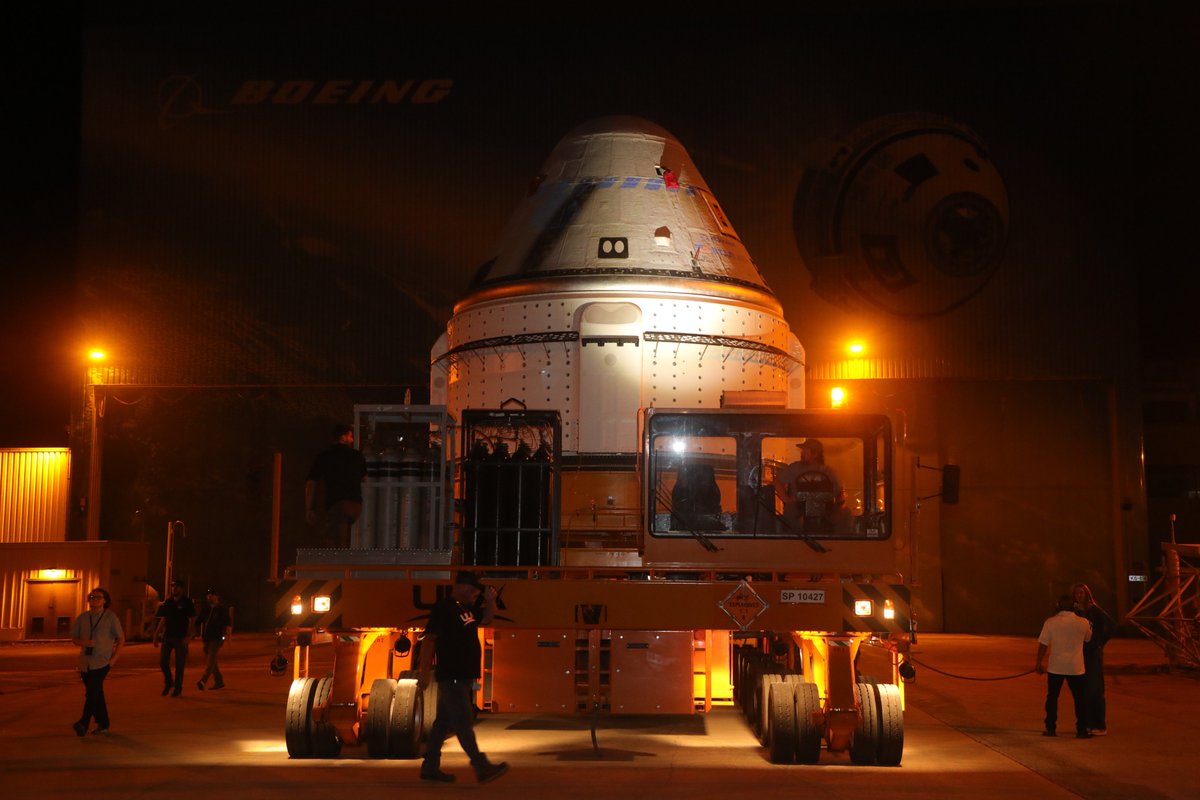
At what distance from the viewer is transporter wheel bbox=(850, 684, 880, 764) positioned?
36.6 ft

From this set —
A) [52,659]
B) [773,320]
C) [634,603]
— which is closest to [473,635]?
[634,603]

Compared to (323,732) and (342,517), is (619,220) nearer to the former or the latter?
(342,517)

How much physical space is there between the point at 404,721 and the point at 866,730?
4385mm

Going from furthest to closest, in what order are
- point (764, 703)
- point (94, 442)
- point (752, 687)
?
1. point (94, 442)
2. point (752, 687)
3. point (764, 703)

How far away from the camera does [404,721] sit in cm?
1132

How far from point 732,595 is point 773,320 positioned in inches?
301

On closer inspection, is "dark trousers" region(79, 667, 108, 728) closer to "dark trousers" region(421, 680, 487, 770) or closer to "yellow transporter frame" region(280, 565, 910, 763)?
"yellow transporter frame" region(280, 565, 910, 763)

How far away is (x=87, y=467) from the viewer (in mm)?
32031

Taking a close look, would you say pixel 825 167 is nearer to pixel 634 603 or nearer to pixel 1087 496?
pixel 1087 496

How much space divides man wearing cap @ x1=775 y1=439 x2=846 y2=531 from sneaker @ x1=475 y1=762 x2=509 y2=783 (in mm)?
3480

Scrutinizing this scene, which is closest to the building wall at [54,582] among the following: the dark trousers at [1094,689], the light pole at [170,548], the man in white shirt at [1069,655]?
the light pole at [170,548]

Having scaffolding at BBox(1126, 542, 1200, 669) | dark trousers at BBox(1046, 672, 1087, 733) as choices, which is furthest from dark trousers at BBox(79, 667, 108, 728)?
scaffolding at BBox(1126, 542, 1200, 669)

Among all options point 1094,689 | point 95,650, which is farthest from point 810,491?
point 95,650

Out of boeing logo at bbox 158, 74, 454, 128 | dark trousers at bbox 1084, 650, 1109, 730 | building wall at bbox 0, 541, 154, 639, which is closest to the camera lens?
dark trousers at bbox 1084, 650, 1109, 730
